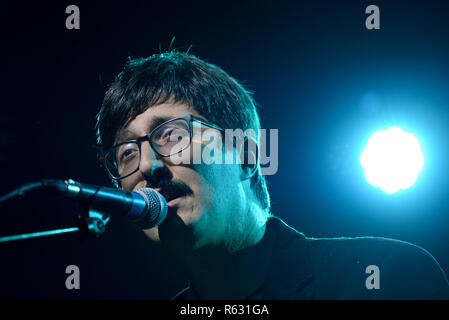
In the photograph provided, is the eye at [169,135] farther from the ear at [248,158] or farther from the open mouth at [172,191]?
the ear at [248,158]

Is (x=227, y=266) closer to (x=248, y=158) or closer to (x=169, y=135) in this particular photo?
(x=248, y=158)

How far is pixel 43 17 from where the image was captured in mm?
2828

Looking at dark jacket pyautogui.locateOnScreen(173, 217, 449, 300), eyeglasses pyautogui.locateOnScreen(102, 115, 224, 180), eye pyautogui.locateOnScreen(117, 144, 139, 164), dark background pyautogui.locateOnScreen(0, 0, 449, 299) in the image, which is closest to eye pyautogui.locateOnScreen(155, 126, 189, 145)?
eyeglasses pyautogui.locateOnScreen(102, 115, 224, 180)

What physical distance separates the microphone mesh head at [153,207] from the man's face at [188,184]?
0.51ft

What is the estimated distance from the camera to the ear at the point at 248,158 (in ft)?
7.15

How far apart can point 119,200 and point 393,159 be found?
2258mm

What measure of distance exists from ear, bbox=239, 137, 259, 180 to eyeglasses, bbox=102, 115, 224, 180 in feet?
1.02

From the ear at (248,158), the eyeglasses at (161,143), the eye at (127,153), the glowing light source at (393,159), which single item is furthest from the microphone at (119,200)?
the glowing light source at (393,159)

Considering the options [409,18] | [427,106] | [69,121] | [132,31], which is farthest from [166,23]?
[427,106]

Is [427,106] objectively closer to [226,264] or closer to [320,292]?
[320,292]

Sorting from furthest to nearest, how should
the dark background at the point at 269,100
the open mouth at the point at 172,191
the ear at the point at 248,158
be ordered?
the dark background at the point at 269,100
the ear at the point at 248,158
the open mouth at the point at 172,191

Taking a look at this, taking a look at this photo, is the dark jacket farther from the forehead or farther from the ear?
the forehead
